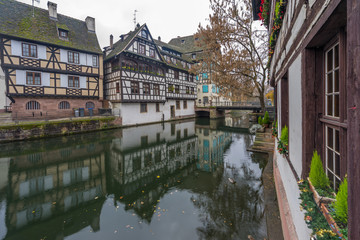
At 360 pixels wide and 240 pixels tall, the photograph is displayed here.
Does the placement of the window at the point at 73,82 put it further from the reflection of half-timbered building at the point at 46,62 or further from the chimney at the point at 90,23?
the chimney at the point at 90,23

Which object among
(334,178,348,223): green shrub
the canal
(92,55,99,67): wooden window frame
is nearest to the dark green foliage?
(334,178,348,223): green shrub

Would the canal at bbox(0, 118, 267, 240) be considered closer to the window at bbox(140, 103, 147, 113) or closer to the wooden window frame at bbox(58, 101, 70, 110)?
the wooden window frame at bbox(58, 101, 70, 110)

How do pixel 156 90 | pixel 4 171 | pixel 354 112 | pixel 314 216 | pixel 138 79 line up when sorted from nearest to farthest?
pixel 354 112 → pixel 314 216 → pixel 4 171 → pixel 138 79 → pixel 156 90

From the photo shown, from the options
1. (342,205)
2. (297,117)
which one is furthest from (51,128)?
(342,205)

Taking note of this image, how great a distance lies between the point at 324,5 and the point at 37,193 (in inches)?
338

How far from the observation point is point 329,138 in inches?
81.5

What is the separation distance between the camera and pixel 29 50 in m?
17.7

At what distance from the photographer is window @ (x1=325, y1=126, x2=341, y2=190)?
73.7 inches

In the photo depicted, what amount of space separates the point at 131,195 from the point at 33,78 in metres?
18.3

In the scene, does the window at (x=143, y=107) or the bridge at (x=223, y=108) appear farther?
the bridge at (x=223, y=108)

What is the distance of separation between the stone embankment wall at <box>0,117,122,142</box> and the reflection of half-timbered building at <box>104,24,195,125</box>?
3213 millimetres

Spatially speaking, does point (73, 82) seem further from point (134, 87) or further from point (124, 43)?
point (124, 43)

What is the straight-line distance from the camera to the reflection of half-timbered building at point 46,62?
16.9 metres

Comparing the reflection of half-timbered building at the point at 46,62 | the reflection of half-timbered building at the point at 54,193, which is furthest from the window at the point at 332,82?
the reflection of half-timbered building at the point at 46,62
